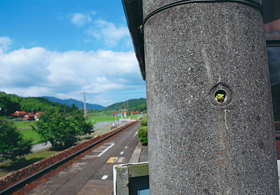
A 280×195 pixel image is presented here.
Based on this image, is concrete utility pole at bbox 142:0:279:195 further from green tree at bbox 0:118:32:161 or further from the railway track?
green tree at bbox 0:118:32:161

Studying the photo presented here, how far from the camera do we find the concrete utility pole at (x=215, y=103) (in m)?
1.24

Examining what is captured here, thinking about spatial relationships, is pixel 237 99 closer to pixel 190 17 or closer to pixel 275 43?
pixel 190 17

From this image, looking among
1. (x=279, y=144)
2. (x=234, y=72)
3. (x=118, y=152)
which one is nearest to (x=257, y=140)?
(x=234, y=72)

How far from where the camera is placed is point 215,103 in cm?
125

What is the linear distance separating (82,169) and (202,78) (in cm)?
923

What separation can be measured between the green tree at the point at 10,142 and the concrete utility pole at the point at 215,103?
463 inches

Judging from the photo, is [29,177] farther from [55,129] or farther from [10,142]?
[55,129]

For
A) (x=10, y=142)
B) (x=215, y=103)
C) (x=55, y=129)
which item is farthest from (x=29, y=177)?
(x=215, y=103)

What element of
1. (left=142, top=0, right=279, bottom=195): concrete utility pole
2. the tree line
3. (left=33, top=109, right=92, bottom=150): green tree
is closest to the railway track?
the tree line

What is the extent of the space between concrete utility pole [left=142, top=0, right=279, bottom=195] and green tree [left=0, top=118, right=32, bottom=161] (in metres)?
11.8

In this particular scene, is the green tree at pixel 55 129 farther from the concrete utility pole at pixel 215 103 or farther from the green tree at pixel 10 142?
the concrete utility pole at pixel 215 103

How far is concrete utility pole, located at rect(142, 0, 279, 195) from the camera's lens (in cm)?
124

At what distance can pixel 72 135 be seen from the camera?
16469 mm

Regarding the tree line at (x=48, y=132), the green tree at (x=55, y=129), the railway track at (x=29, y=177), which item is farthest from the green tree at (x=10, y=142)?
the green tree at (x=55, y=129)
